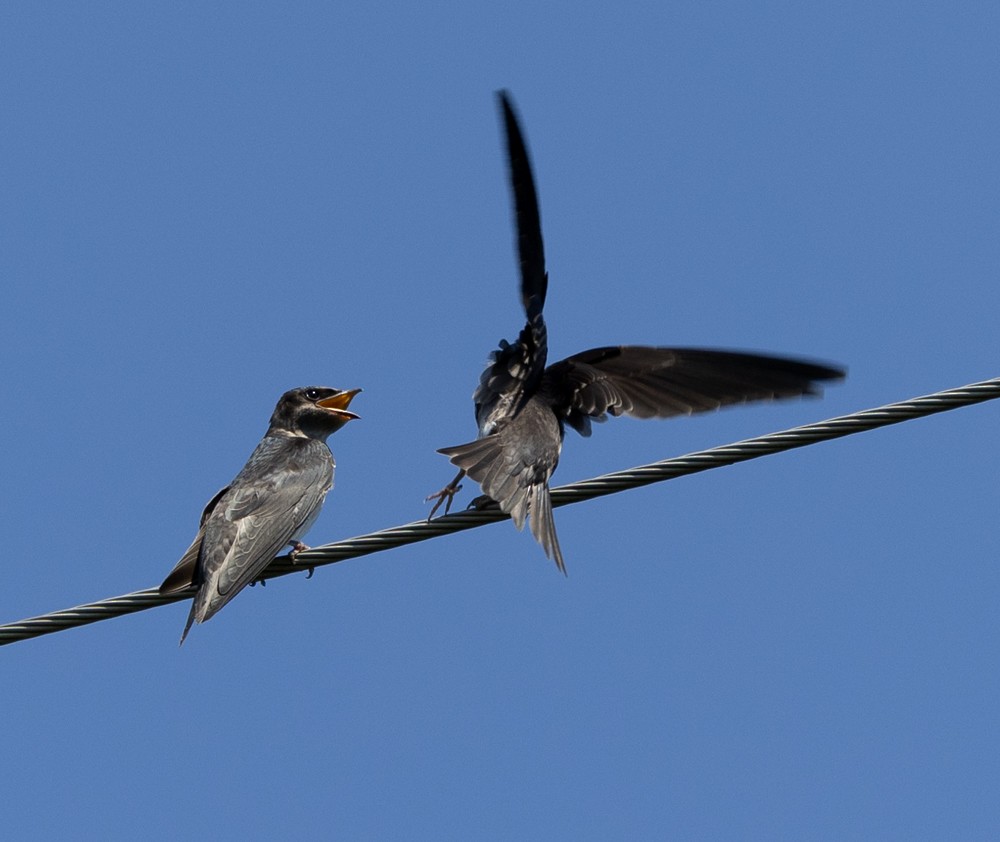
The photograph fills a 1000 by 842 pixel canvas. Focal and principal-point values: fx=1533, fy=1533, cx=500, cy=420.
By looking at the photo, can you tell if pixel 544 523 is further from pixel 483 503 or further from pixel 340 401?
pixel 340 401

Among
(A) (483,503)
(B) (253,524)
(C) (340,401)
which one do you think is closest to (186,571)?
(B) (253,524)

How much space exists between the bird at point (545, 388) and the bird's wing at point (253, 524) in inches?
28.3

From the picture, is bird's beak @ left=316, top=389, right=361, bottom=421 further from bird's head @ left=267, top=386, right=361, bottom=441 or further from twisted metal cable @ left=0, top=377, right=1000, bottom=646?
twisted metal cable @ left=0, top=377, right=1000, bottom=646

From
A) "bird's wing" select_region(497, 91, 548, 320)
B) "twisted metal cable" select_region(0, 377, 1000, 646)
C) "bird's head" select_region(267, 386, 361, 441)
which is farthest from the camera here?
"bird's head" select_region(267, 386, 361, 441)

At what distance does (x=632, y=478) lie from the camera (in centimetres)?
604

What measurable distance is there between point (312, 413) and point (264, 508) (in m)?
1.65

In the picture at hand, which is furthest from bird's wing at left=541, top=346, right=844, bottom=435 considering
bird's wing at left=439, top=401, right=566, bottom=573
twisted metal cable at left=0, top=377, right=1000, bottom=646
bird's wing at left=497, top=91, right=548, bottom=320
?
twisted metal cable at left=0, top=377, right=1000, bottom=646

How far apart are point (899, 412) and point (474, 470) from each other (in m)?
2.14

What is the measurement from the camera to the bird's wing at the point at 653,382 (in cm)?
809

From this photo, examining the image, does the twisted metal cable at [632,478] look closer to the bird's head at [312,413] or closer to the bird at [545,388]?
the bird at [545,388]

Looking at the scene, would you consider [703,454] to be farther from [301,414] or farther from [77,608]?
[301,414]

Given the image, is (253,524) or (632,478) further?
(253,524)

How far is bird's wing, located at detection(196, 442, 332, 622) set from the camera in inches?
284

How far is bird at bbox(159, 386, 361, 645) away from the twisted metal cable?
572mm
